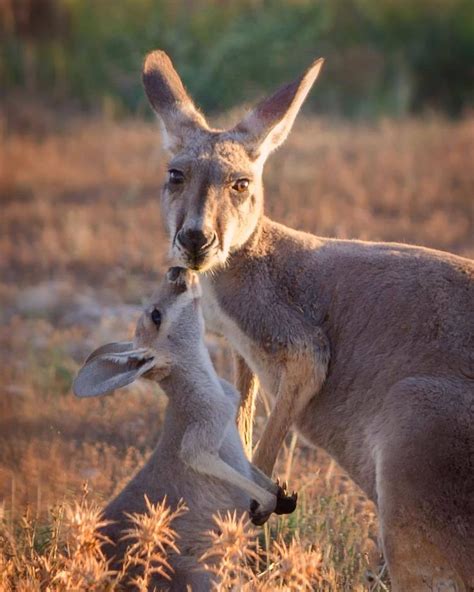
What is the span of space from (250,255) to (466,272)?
1.13 metres

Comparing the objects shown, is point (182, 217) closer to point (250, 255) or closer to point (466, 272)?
point (250, 255)

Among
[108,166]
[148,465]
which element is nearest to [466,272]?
[148,465]

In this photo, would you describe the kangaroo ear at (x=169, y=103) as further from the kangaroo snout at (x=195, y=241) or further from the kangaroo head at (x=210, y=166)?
the kangaroo snout at (x=195, y=241)

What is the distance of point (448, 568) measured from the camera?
4875mm

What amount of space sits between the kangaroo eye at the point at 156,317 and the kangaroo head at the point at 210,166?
10.9 inches

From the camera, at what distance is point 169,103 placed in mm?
6504

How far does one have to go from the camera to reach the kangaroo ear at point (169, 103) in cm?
634

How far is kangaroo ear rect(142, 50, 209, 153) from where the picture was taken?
6.34 metres

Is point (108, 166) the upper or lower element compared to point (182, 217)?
upper

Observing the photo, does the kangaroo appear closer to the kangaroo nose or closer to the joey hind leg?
the joey hind leg

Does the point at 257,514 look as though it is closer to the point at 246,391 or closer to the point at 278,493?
the point at 278,493

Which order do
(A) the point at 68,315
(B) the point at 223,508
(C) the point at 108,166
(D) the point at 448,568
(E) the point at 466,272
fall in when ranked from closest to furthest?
(D) the point at 448,568 → (B) the point at 223,508 → (E) the point at 466,272 → (A) the point at 68,315 → (C) the point at 108,166

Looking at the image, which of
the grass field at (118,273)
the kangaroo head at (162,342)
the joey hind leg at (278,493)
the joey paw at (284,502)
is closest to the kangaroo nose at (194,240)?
the kangaroo head at (162,342)

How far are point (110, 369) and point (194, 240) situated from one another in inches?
30.5
